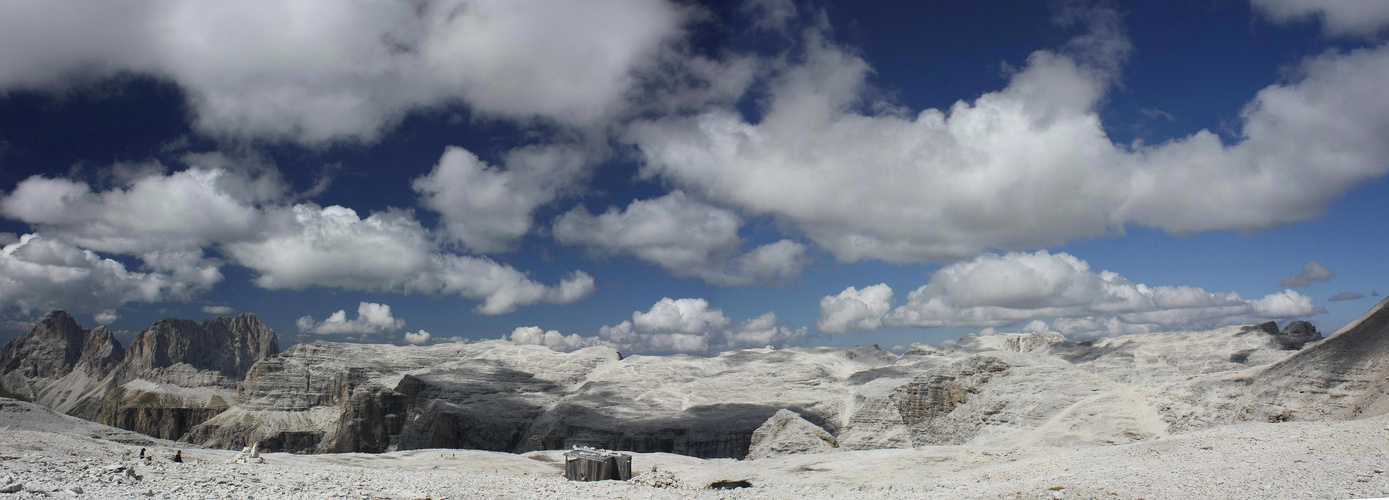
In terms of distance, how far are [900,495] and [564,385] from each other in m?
117

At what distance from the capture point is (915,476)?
2391cm

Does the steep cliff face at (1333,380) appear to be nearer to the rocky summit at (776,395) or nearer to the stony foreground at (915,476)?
the rocky summit at (776,395)

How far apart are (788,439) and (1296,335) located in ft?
255

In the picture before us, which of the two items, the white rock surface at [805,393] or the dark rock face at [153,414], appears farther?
the dark rock face at [153,414]

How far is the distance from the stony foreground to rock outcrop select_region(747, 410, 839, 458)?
14510 mm

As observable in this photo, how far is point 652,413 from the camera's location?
313 feet

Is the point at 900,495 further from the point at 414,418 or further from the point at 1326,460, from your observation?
the point at 414,418

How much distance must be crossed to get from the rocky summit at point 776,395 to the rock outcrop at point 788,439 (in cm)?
15

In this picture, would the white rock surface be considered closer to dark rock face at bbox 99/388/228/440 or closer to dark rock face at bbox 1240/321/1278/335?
dark rock face at bbox 1240/321/1278/335

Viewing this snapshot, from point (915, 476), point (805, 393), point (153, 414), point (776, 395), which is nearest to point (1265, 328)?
point (805, 393)

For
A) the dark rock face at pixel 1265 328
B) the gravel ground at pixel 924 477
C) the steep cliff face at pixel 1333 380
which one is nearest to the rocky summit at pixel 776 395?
the steep cliff face at pixel 1333 380

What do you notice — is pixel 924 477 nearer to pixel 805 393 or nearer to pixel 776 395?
pixel 776 395

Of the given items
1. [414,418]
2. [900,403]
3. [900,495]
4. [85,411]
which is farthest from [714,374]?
[85,411]

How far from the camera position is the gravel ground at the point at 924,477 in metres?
13.4
